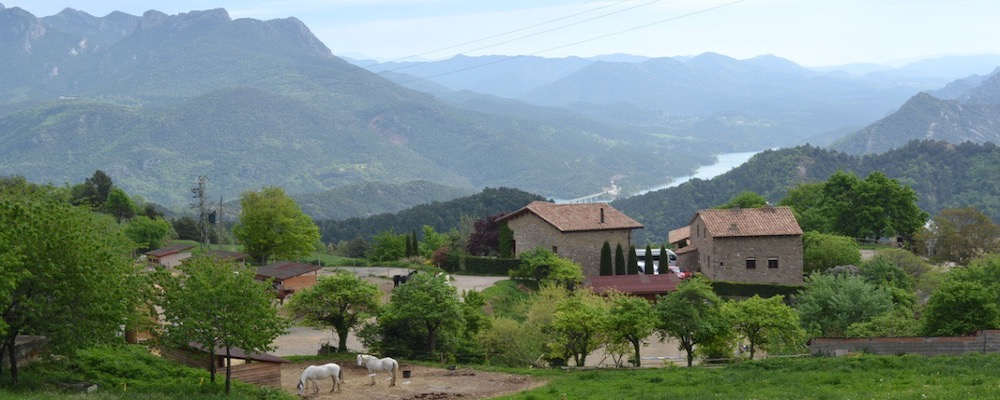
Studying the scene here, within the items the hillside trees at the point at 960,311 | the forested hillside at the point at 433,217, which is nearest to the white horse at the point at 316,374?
the hillside trees at the point at 960,311

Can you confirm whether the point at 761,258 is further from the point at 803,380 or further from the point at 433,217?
the point at 433,217

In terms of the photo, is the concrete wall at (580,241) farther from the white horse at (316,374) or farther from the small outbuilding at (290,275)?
the white horse at (316,374)

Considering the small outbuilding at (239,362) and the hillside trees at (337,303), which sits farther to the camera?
the hillside trees at (337,303)

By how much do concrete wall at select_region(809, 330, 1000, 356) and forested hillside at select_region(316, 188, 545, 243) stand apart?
8833cm

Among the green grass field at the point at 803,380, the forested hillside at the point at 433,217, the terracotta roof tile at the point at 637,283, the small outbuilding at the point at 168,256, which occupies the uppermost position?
the forested hillside at the point at 433,217

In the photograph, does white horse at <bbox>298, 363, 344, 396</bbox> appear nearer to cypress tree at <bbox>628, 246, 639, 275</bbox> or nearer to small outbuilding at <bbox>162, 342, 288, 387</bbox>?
small outbuilding at <bbox>162, 342, 288, 387</bbox>

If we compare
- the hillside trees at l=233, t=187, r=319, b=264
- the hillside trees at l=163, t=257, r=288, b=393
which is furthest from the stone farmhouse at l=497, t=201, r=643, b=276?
the hillside trees at l=163, t=257, r=288, b=393

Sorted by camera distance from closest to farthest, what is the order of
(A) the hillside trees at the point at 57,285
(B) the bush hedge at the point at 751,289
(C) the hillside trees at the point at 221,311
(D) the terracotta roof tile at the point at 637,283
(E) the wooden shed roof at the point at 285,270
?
(A) the hillside trees at the point at 57,285
(C) the hillside trees at the point at 221,311
(D) the terracotta roof tile at the point at 637,283
(E) the wooden shed roof at the point at 285,270
(B) the bush hedge at the point at 751,289

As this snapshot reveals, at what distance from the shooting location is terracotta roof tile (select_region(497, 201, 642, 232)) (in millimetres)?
52000

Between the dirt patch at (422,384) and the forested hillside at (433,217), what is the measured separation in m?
87.1

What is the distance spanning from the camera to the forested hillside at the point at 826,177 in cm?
11744

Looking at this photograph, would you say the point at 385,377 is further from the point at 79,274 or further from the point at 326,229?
the point at 326,229

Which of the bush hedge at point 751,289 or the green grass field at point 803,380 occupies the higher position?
the bush hedge at point 751,289

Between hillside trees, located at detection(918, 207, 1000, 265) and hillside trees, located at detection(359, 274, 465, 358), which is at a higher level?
hillside trees, located at detection(918, 207, 1000, 265)
